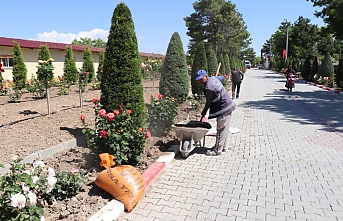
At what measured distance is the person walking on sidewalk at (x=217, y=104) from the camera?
5.02 metres

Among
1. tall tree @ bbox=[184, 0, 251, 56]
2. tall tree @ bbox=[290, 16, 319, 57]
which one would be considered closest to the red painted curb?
tall tree @ bbox=[184, 0, 251, 56]

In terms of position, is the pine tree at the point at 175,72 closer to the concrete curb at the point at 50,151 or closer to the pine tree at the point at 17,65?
the concrete curb at the point at 50,151

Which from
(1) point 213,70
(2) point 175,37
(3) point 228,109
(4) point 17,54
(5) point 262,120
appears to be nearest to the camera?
(3) point 228,109

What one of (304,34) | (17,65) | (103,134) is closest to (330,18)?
(17,65)

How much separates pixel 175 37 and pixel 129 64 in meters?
5.59

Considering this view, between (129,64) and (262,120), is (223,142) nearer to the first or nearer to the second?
(129,64)

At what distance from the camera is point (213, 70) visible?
14516mm

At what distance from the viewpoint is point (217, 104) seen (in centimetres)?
520

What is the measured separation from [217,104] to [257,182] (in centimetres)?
159

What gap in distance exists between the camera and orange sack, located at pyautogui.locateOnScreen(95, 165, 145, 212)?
3.30 metres

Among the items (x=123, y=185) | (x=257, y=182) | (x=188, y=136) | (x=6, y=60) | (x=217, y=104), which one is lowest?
(x=257, y=182)

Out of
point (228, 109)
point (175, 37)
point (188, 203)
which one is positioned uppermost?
point (175, 37)

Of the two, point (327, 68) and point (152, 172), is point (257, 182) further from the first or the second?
point (327, 68)

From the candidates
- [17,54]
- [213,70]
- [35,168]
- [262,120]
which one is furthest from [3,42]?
[35,168]
